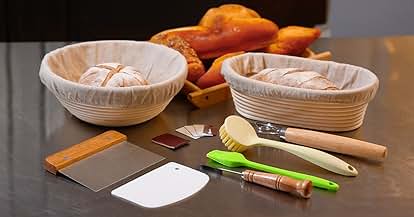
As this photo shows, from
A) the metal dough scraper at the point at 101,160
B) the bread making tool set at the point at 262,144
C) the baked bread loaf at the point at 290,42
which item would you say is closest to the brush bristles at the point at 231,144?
the bread making tool set at the point at 262,144

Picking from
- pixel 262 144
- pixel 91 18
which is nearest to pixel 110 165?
pixel 262 144

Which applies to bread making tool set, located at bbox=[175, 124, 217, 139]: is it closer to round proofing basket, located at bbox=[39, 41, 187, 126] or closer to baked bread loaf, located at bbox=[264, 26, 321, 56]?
round proofing basket, located at bbox=[39, 41, 187, 126]

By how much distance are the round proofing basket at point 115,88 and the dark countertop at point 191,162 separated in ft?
0.12

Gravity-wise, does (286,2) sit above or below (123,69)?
below

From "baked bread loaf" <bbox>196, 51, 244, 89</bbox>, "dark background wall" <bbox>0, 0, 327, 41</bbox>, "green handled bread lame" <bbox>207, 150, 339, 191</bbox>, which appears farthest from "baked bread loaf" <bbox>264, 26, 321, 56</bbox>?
"dark background wall" <bbox>0, 0, 327, 41</bbox>

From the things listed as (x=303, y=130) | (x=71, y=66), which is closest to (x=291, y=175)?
(x=303, y=130)

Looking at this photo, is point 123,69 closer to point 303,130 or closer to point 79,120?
point 79,120

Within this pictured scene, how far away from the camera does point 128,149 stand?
1025 millimetres

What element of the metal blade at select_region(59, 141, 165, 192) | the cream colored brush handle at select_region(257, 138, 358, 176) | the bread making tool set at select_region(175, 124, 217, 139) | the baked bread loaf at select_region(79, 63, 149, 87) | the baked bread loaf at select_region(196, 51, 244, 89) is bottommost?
the metal blade at select_region(59, 141, 165, 192)

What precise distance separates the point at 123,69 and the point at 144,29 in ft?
4.88

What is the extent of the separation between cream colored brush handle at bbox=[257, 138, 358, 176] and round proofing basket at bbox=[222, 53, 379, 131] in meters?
0.09

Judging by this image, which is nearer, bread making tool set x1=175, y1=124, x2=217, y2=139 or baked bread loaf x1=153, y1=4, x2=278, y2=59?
bread making tool set x1=175, y1=124, x2=217, y2=139

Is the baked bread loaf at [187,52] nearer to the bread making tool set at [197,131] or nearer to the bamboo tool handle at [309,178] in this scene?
the bread making tool set at [197,131]

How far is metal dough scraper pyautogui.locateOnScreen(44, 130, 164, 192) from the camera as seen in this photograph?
0.94 m
